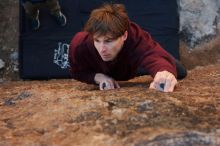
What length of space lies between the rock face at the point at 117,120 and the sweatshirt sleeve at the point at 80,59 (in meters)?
0.28

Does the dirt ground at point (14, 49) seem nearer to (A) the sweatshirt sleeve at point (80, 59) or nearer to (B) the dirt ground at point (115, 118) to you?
(A) the sweatshirt sleeve at point (80, 59)

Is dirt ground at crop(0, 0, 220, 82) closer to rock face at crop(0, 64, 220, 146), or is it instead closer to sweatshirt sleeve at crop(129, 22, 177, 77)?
sweatshirt sleeve at crop(129, 22, 177, 77)

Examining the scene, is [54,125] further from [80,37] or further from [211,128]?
[80,37]

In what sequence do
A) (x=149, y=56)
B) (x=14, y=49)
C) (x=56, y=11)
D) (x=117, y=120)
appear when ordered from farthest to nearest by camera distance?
1. (x=14, y=49)
2. (x=56, y=11)
3. (x=149, y=56)
4. (x=117, y=120)

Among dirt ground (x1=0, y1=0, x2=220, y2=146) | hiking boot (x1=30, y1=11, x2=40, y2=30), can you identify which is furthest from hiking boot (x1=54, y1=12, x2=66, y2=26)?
dirt ground (x1=0, y1=0, x2=220, y2=146)

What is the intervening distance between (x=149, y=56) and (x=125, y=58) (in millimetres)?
122

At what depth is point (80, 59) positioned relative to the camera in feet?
6.79

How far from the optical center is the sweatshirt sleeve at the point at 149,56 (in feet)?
5.98

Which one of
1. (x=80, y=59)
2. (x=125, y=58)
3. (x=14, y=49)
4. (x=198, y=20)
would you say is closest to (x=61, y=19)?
(x=14, y=49)

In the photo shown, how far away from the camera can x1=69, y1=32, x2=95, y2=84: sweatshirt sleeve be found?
2023mm

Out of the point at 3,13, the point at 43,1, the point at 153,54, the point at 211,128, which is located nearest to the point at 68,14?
Answer: the point at 43,1

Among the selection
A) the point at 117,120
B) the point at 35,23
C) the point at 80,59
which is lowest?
the point at 117,120

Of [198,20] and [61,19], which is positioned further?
[198,20]

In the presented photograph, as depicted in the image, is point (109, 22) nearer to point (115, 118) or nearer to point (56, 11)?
point (115, 118)
